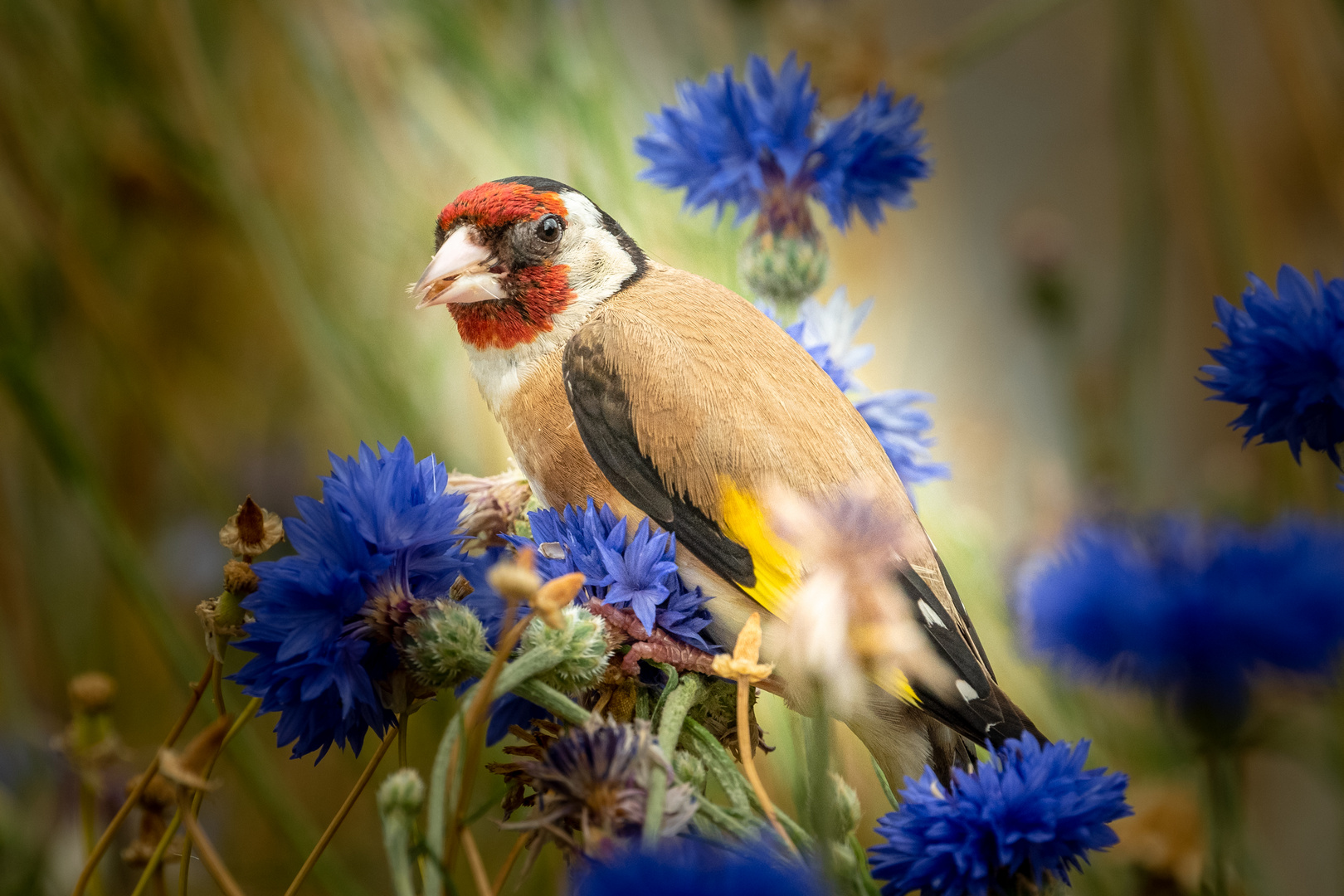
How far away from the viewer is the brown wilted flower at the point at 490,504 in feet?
1.11

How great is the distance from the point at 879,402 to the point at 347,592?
220 mm

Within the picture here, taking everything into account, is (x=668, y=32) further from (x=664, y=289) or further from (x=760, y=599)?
(x=760, y=599)

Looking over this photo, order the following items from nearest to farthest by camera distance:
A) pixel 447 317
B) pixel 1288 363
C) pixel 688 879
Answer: pixel 688 879, pixel 1288 363, pixel 447 317

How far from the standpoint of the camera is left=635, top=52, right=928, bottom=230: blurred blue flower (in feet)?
1.26

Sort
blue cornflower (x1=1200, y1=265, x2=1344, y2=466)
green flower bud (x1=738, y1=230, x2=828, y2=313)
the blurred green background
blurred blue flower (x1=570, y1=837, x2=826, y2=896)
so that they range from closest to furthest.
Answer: blurred blue flower (x1=570, y1=837, x2=826, y2=896) → blue cornflower (x1=1200, y1=265, x2=1344, y2=466) → green flower bud (x1=738, y1=230, x2=828, y2=313) → the blurred green background

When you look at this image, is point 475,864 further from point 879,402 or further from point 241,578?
point 879,402

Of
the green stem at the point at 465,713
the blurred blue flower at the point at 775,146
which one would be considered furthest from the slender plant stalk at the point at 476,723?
the blurred blue flower at the point at 775,146

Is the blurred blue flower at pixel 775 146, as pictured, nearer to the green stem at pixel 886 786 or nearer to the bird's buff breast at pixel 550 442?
the bird's buff breast at pixel 550 442

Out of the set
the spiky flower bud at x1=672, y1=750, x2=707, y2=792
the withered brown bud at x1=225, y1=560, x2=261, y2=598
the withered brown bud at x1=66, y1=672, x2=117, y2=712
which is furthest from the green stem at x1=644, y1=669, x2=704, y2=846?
the withered brown bud at x1=66, y1=672, x2=117, y2=712

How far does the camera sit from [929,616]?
1.04ft

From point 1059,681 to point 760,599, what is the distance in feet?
0.89

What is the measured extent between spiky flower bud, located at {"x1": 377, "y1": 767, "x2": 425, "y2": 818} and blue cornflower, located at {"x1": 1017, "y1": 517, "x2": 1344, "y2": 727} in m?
0.29

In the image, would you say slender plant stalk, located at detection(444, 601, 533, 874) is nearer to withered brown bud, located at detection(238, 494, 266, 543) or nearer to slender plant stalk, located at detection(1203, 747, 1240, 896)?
withered brown bud, located at detection(238, 494, 266, 543)

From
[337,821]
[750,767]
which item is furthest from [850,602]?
[337,821]
